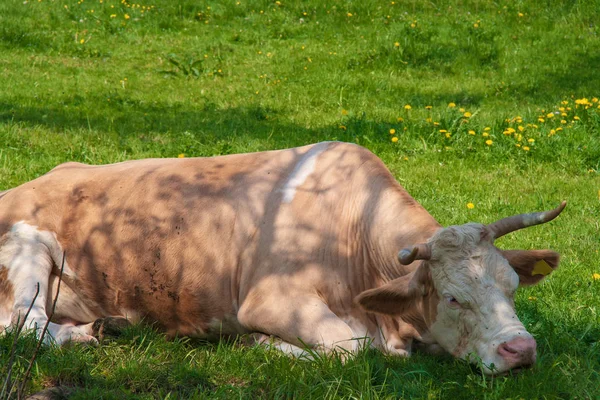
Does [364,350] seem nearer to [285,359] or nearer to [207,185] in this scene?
[285,359]

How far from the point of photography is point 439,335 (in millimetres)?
4945

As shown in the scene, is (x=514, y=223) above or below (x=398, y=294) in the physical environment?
above

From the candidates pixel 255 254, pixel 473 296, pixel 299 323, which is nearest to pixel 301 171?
pixel 255 254

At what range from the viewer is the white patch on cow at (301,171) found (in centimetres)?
558

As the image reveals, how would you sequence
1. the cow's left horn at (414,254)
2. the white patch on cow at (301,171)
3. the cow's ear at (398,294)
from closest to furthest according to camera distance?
the cow's left horn at (414,254) < the cow's ear at (398,294) < the white patch on cow at (301,171)

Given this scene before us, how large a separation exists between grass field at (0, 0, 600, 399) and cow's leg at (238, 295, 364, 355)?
200 mm

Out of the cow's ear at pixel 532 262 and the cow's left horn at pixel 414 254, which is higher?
the cow's left horn at pixel 414 254

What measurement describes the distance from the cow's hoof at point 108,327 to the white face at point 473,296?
1820 millimetres

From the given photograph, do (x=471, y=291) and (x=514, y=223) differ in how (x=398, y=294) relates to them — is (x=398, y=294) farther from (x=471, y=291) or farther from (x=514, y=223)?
(x=514, y=223)

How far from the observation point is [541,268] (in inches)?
199

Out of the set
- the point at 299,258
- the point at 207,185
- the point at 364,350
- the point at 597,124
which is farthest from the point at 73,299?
the point at 597,124

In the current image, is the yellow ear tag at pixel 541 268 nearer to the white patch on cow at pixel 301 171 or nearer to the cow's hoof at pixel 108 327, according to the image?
the white patch on cow at pixel 301 171

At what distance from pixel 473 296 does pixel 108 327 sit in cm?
206

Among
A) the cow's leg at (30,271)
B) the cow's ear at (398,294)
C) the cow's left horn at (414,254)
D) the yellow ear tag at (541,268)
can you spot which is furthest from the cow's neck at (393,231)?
the cow's leg at (30,271)
